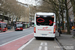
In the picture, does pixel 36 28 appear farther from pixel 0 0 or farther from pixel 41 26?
pixel 0 0

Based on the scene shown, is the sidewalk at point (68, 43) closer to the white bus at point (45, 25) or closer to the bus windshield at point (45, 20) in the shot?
the white bus at point (45, 25)

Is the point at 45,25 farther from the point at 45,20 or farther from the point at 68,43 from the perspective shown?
the point at 68,43

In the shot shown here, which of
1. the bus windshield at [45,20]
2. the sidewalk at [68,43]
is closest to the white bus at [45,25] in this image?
the bus windshield at [45,20]

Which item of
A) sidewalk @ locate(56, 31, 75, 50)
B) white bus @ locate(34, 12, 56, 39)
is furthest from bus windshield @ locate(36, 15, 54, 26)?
sidewalk @ locate(56, 31, 75, 50)

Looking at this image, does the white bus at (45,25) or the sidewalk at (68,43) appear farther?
the white bus at (45,25)

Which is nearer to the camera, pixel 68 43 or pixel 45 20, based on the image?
pixel 68 43

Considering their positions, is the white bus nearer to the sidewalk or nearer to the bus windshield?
the bus windshield

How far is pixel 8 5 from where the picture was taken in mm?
39281

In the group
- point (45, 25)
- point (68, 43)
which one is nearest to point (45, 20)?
point (45, 25)

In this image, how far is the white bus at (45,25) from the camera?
640 inches

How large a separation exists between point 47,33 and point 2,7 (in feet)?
81.1

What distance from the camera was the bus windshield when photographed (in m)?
16.4

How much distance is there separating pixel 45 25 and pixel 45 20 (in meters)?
0.58

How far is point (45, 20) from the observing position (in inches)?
647
